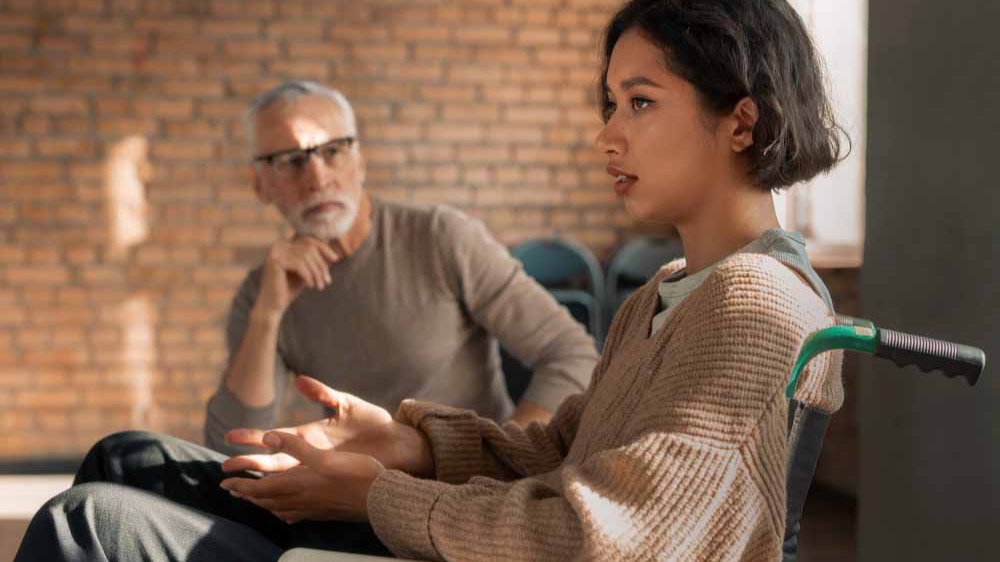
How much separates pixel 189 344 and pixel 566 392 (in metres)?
3.37

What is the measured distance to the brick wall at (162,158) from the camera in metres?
4.91

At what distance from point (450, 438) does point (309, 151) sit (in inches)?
42.2

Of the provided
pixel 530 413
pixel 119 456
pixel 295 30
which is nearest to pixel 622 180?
pixel 119 456

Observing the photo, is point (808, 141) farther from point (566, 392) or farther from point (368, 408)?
point (566, 392)

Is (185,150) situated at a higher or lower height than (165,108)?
lower

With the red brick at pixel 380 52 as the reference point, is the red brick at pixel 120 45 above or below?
above

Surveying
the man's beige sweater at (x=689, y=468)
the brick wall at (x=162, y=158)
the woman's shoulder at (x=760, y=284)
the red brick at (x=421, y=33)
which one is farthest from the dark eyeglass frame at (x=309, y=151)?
the red brick at (x=421, y=33)

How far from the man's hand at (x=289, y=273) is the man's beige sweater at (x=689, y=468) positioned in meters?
1.11

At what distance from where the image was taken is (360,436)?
1.46m

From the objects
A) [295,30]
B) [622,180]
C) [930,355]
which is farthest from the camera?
[295,30]

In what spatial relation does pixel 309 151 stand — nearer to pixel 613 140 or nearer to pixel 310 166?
pixel 310 166

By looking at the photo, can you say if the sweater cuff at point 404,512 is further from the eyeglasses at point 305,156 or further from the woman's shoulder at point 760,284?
the eyeglasses at point 305,156

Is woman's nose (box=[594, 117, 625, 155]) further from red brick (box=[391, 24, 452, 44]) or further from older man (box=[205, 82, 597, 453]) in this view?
red brick (box=[391, 24, 452, 44])

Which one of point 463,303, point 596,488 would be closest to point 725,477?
point 596,488
